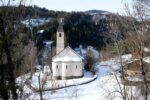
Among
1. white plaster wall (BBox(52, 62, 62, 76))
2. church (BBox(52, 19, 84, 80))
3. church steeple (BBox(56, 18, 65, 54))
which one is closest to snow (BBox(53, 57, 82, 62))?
church (BBox(52, 19, 84, 80))

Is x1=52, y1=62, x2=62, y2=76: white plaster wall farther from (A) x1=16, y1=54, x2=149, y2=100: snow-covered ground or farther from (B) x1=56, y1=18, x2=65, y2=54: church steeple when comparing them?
(A) x1=16, y1=54, x2=149, y2=100: snow-covered ground

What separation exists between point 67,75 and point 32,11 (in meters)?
37.8

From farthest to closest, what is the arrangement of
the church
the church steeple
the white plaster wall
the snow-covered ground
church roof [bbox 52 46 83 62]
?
the church steeple < church roof [bbox 52 46 83 62] < the white plaster wall < the church < the snow-covered ground

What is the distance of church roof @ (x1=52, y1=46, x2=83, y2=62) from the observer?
4441 centimetres

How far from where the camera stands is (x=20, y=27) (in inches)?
230

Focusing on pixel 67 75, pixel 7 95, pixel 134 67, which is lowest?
pixel 67 75

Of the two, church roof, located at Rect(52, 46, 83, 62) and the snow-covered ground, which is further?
church roof, located at Rect(52, 46, 83, 62)

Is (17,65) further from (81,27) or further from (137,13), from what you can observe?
(81,27)

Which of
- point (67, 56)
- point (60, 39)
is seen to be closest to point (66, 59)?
point (67, 56)

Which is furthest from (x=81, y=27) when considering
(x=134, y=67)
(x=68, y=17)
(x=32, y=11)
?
(x=32, y=11)

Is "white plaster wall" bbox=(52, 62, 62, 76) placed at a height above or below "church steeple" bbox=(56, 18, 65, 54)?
below

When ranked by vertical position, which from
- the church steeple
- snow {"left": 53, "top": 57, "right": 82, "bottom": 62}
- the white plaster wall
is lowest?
the white plaster wall

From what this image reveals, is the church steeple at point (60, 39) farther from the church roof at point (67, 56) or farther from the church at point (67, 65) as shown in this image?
the church roof at point (67, 56)

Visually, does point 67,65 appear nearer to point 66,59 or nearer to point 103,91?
point 66,59
